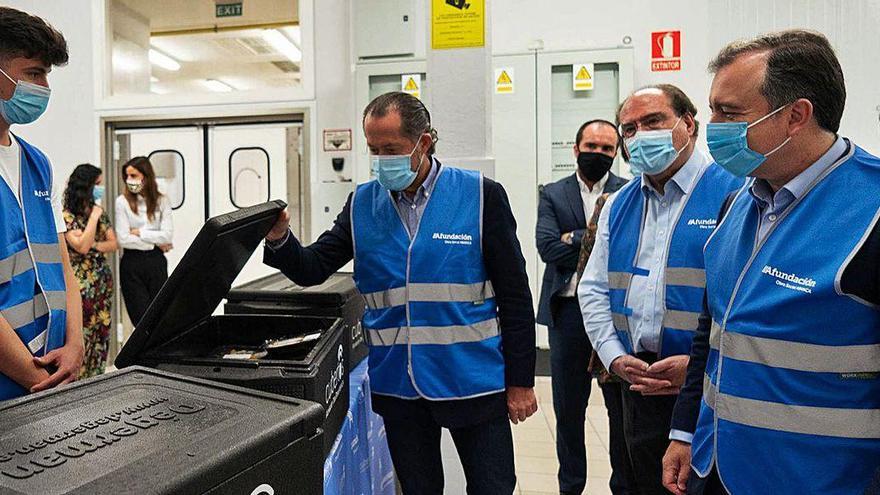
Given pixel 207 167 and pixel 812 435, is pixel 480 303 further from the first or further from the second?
pixel 207 167

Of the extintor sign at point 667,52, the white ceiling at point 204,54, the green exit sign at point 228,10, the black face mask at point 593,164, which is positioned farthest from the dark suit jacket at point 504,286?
the green exit sign at point 228,10

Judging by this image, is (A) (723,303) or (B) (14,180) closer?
(A) (723,303)

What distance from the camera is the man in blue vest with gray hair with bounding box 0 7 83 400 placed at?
143 cm

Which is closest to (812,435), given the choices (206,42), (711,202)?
(711,202)

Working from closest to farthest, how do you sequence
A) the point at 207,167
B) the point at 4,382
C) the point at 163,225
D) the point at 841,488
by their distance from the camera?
the point at 841,488
the point at 4,382
the point at 163,225
the point at 207,167

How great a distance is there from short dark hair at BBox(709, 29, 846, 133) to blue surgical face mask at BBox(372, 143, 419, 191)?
35.2 inches

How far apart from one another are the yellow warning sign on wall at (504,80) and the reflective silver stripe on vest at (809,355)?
3798 millimetres

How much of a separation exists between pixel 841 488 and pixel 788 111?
0.67 m

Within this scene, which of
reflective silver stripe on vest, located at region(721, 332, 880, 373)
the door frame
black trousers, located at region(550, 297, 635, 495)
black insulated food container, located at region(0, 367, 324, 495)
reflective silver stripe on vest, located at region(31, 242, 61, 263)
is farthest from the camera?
the door frame

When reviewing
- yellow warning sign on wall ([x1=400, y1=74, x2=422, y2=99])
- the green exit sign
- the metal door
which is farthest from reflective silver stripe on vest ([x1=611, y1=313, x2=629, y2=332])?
the green exit sign

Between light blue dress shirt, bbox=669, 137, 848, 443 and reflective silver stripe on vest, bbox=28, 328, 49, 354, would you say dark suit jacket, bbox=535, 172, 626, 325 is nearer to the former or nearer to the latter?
light blue dress shirt, bbox=669, 137, 848, 443

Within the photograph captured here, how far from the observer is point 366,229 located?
5.68 feet

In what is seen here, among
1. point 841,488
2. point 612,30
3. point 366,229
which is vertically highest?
point 612,30

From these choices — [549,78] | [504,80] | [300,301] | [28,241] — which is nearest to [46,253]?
[28,241]
